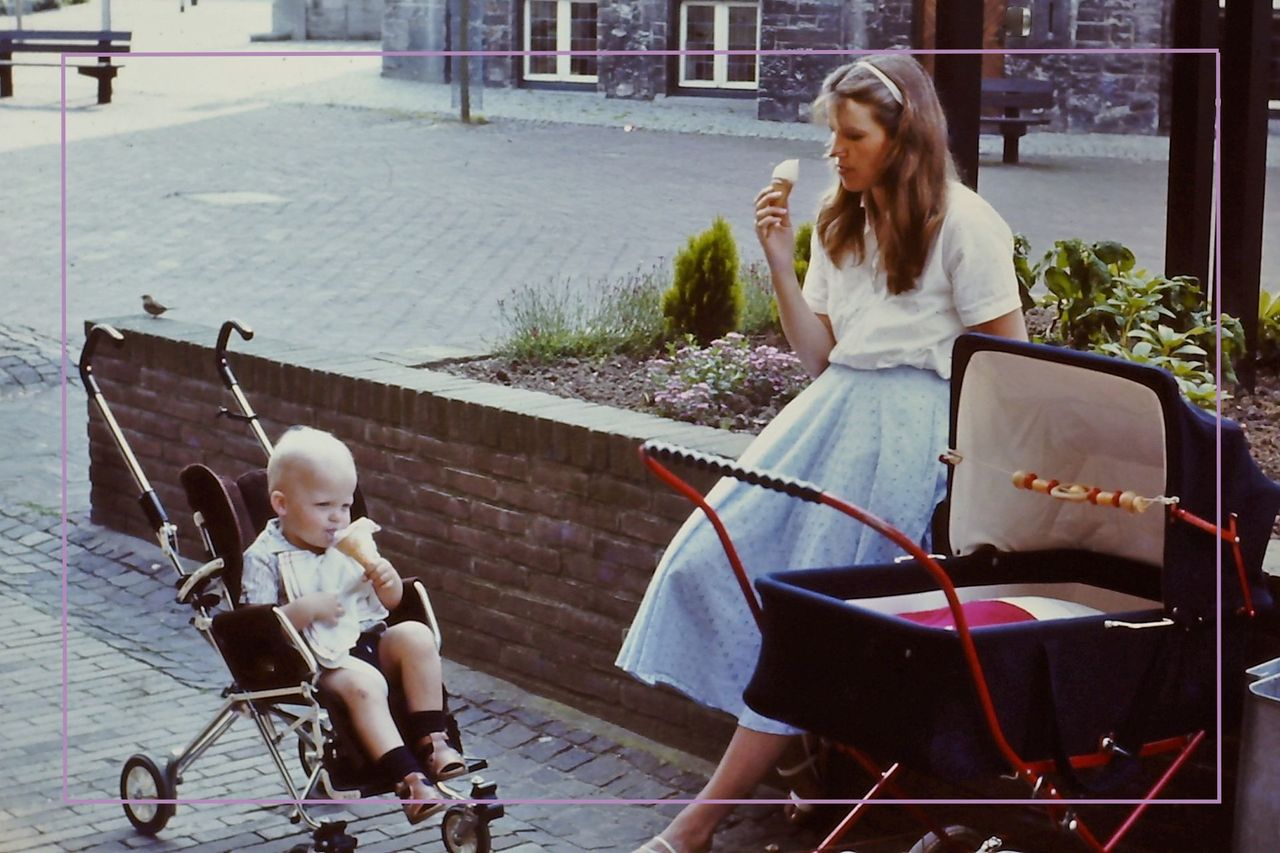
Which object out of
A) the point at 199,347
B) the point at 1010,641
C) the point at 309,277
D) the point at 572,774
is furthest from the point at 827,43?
the point at 1010,641

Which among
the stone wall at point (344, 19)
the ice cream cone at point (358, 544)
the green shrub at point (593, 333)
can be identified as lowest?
the ice cream cone at point (358, 544)

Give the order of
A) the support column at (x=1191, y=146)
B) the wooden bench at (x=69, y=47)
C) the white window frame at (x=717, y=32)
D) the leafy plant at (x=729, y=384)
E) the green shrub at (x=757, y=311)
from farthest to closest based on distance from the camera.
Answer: the wooden bench at (x=69, y=47), the white window frame at (x=717, y=32), the green shrub at (x=757, y=311), the support column at (x=1191, y=146), the leafy plant at (x=729, y=384)

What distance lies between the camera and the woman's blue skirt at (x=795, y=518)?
4555 mm

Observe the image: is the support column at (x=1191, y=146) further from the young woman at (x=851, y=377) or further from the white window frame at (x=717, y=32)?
the white window frame at (x=717, y=32)

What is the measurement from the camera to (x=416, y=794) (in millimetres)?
4395

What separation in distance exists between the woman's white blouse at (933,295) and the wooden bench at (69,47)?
61.4 feet

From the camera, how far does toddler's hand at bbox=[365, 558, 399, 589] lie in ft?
14.1

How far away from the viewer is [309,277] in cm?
1297

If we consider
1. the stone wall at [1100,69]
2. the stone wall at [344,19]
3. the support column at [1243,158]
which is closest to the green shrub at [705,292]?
the support column at [1243,158]

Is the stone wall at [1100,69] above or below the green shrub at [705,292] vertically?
above

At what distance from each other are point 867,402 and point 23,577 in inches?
149

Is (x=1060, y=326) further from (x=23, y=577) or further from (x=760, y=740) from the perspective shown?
(x=23, y=577)

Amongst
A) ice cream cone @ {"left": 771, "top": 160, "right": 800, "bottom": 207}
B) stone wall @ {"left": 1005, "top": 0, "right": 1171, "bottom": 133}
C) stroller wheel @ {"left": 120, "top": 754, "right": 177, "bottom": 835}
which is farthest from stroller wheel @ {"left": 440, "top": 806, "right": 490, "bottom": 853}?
stone wall @ {"left": 1005, "top": 0, "right": 1171, "bottom": 133}

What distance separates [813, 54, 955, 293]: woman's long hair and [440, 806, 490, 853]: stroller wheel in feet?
4.83
